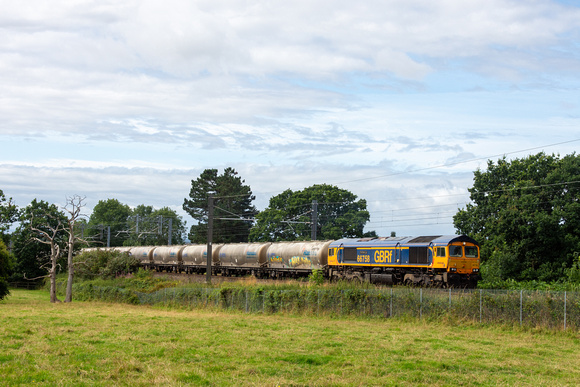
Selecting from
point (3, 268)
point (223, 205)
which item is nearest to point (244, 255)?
point (3, 268)

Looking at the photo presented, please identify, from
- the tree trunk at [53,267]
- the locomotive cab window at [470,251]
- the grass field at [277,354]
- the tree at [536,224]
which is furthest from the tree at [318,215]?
the grass field at [277,354]

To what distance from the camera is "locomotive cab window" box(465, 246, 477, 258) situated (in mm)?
39616

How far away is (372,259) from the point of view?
43281mm

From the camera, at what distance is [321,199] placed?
97.1 metres

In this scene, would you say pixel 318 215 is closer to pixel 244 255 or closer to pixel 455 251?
pixel 244 255

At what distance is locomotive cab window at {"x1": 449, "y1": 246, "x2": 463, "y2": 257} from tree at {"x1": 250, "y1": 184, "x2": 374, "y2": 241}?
51544 mm

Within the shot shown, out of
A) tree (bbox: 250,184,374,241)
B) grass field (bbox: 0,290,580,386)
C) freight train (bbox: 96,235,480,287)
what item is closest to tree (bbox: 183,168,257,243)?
tree (bbox: 250,184,374,241)

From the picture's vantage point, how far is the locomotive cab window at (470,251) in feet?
Result: 130

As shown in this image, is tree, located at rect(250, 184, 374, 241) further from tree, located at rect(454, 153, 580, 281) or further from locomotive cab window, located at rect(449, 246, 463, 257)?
locomotive cab window, located at rect(449, 246, 463, 257)

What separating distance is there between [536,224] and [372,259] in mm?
19976

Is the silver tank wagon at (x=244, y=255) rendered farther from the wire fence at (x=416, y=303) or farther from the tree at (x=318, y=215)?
the tree at (x=318, y=215)

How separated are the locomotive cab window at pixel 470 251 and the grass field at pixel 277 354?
13.6 meters

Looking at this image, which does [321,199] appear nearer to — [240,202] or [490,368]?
[240,202]

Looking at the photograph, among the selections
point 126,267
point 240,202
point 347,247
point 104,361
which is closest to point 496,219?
point 347,247
